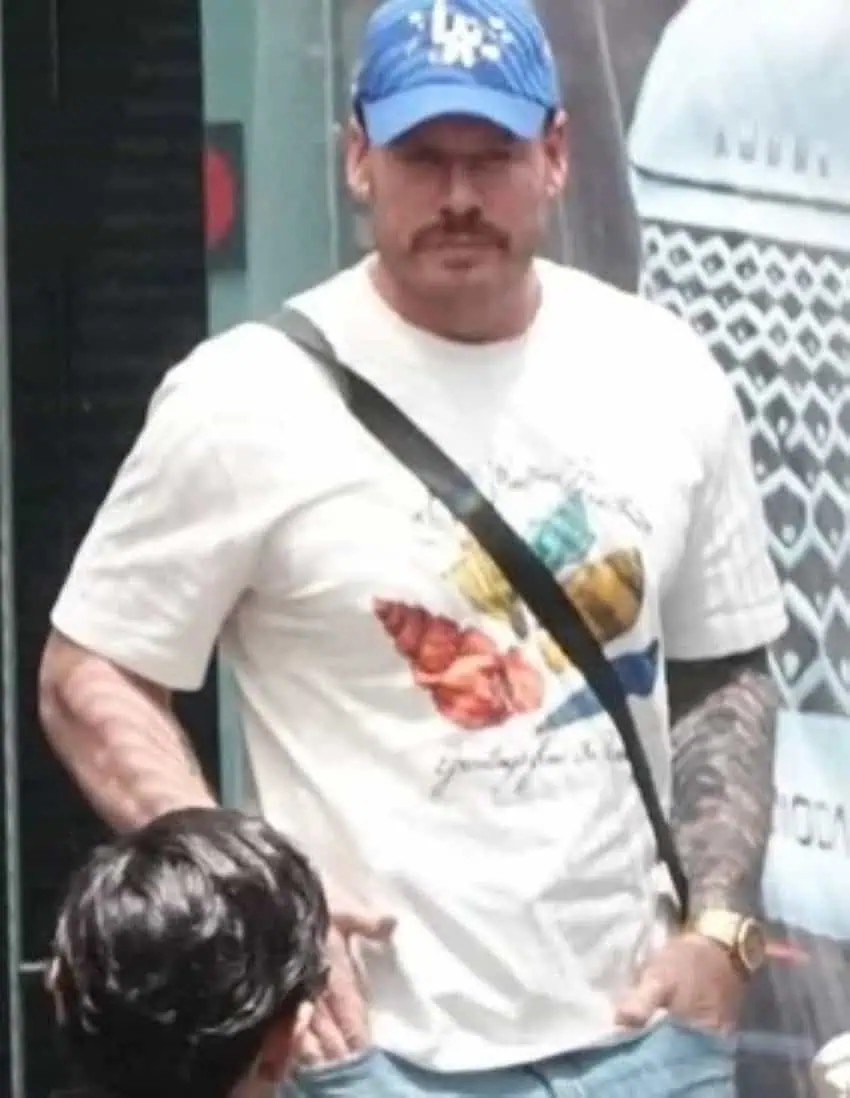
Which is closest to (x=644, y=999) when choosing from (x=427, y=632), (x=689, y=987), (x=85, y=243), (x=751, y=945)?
(x=689, y=987)

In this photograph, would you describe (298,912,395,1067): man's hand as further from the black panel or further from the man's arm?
the black panel

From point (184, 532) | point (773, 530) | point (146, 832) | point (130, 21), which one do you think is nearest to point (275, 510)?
point (184, 532)

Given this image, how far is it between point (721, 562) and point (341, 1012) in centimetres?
64

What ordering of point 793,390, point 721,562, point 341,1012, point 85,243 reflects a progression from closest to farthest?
point 341,1012, point 721,562, point 793,390, point 85,243

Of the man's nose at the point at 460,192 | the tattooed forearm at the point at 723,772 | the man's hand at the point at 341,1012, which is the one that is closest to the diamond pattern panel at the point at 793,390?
the tattooed forearm at the point at 723,772

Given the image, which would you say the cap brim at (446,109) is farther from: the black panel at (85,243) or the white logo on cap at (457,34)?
the black panel at (85,243)

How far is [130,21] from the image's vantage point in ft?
16.7

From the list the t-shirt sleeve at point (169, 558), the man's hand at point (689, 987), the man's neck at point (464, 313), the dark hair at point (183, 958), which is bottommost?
the man's hand at point (689, 987)

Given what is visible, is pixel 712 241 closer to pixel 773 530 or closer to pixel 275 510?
pixel 773 530

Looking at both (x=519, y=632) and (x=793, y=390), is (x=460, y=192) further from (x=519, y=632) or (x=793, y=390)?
(x=793, y=390)

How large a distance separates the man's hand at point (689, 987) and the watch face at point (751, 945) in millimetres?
13

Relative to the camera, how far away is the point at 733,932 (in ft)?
11.6

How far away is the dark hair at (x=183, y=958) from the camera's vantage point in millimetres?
2729

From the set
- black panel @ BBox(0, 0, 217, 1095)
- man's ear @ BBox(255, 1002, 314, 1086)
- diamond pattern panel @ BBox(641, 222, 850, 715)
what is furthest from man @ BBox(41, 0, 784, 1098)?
black panel @ BBox(0, 0, 217, 1095)
